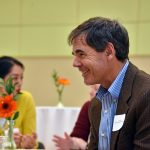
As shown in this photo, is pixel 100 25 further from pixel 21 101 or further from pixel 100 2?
pixel 100 2

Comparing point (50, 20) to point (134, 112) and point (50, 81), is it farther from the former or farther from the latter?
point (134, 112)

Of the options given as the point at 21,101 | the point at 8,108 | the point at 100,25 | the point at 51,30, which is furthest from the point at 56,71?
the point at 100,25

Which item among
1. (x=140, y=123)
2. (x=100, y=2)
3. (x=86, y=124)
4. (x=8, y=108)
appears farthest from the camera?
(x=100, y=2)

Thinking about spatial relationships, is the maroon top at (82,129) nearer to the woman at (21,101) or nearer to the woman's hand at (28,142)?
the woman at (21,101)

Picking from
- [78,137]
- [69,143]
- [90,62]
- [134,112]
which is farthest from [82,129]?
[134,112]

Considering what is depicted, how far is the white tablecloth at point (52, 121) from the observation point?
→ 4746 mm

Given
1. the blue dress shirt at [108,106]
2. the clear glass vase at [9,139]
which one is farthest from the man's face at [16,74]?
the blue dress shirt at [108,106]

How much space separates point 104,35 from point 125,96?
0.27m

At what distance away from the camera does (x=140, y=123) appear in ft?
5.35

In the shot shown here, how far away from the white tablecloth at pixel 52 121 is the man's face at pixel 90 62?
294cm

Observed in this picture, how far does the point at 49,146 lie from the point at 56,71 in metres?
1.77

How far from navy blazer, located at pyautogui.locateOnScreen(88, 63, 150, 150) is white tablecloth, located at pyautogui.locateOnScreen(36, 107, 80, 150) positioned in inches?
118

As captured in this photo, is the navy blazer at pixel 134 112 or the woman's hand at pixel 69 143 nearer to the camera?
the navy blazer at pixel 134 112

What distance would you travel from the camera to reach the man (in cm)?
167
